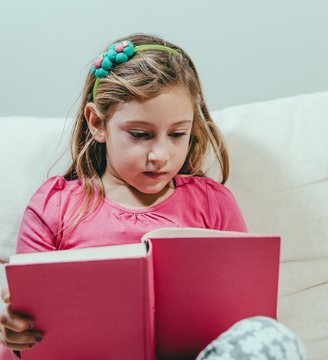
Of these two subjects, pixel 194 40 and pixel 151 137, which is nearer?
pixel 151 137

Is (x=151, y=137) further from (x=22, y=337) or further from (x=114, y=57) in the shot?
(x=22, y=337)

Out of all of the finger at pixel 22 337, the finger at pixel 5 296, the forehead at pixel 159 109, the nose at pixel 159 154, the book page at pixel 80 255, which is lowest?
the finger at pixel 22 337

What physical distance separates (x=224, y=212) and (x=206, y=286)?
270 millimetres

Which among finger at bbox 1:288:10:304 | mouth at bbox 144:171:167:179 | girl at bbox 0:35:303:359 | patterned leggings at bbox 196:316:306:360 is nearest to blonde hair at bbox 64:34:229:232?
girl at bbox 0:35:303:359

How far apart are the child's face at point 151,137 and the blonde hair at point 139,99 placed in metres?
0.02

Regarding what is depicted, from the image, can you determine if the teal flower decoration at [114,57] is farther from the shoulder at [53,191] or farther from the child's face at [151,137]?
the shoulder at [53,191]

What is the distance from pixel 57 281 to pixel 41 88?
0.76m

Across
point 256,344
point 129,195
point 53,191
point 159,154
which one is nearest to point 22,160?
point 53,191


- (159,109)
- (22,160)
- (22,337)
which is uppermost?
(159,109)

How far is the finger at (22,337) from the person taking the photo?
80 cm

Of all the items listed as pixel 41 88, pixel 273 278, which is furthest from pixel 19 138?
pixel 273 278

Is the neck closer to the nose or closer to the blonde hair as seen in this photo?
the blonde hair

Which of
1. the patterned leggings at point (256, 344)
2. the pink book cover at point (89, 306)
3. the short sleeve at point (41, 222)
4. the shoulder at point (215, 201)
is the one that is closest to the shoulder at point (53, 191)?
the short sleeve at point (41, 222)

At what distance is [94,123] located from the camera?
1.08 meters
